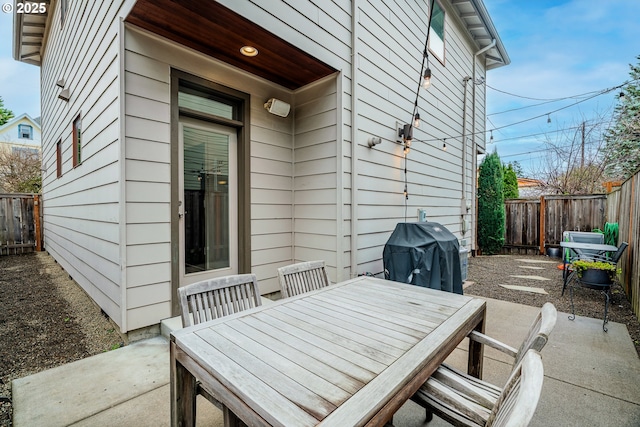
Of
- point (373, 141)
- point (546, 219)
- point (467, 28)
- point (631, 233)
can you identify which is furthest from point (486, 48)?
point (373, 141)

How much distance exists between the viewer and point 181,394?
1.36 m

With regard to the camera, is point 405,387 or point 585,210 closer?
point 405,387

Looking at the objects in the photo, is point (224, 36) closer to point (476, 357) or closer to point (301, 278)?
point (301, 278)

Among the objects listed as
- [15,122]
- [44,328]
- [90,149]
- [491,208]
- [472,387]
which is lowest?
[44,328]

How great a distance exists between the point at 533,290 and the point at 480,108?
528cm

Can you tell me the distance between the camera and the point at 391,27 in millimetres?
4406

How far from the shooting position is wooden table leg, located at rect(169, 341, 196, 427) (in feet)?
4.38

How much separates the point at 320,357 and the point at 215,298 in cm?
88

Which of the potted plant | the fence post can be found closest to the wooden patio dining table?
the potted plant

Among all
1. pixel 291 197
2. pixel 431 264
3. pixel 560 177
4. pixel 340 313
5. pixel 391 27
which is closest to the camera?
pixel 340 313

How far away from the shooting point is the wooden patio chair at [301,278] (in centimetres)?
209

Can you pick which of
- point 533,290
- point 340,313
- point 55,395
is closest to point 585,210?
point 533,290

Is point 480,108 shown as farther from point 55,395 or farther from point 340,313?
point 55,395

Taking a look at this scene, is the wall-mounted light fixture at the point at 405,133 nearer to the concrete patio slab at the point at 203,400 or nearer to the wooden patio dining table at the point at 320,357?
the concrete patio slab at the point at 203,400
